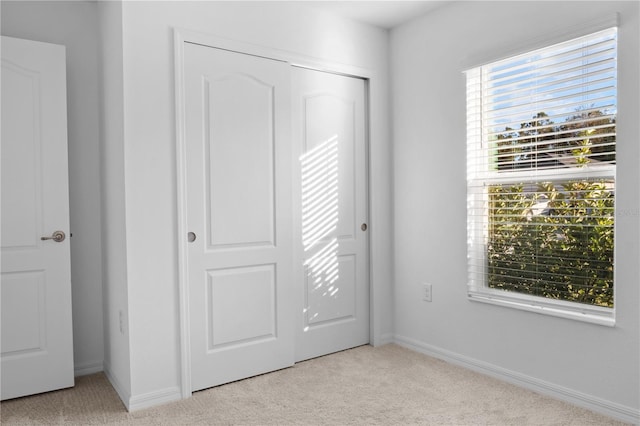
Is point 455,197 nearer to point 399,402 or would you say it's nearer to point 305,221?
point 305,221

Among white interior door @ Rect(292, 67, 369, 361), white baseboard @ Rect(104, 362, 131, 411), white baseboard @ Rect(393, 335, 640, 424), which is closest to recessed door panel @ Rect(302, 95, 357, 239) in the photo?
white interior door @ Rect(292, 67, 369, 361)

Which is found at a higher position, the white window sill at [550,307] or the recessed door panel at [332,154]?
the recessed door panel at [332,154]

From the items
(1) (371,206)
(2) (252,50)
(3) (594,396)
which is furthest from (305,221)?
(3) (594,396)

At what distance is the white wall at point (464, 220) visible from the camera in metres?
2.24

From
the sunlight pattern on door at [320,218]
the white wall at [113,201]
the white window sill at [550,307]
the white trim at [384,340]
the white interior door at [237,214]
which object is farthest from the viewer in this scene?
the white trim at [384,340]

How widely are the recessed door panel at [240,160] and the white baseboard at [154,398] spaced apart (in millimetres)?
838

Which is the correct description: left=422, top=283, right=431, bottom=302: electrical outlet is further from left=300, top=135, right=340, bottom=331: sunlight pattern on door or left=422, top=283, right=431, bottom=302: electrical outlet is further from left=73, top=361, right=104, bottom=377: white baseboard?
left=73, top=361, right=104, bottom=377: white baseboard

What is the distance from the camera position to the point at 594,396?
238cm

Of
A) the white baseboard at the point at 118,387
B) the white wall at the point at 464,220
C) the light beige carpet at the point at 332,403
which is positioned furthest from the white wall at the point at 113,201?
the white wall at the point at 464,220

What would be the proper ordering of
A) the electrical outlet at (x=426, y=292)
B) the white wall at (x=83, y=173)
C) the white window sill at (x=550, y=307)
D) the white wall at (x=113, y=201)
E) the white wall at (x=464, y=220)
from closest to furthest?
the white wall at (x=464, y=220) → the white window sill at (x=550, y=307) → the white wall at (x=113, y=201) → the white wall at (x=83, y=173) → the electrical outlet at (x=426, y=292)

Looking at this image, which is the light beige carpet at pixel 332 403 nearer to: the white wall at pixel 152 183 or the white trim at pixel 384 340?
the white wall at pixel 152 183

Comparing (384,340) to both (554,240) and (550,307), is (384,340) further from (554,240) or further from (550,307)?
(554,240)

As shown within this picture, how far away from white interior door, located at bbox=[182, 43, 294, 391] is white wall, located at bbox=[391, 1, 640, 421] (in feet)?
3.07

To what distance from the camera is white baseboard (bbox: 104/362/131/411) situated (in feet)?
8.12
